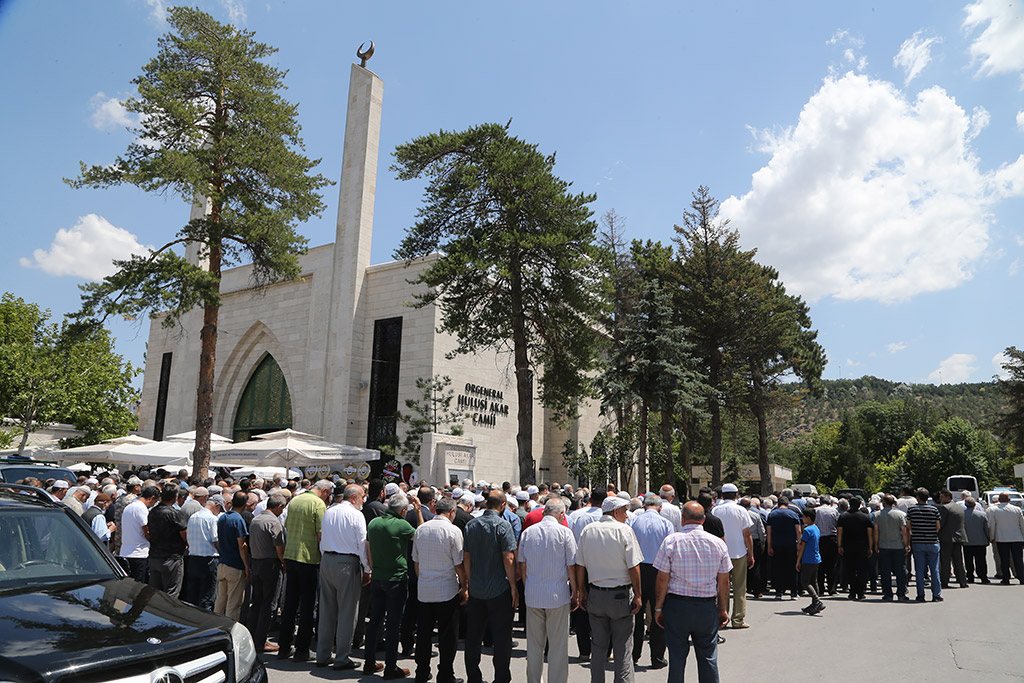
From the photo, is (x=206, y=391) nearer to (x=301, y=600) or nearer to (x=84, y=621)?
(x=301, y=600)

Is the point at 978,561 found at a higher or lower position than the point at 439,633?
lower

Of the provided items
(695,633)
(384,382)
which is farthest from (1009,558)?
(384,382)

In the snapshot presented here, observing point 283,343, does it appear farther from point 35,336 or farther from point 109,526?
point 109,526

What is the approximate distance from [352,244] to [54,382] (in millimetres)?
18865

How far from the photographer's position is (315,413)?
30.5 meters

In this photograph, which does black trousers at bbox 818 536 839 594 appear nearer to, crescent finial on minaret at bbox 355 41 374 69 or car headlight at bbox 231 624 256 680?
car headlight at bbox 231 624 256 680

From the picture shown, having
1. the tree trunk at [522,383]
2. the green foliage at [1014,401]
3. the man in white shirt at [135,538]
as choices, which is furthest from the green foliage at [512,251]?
the green foliage at [1014,401]

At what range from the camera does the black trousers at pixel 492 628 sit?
626 cm

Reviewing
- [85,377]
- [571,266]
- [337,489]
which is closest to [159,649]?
[337,489]

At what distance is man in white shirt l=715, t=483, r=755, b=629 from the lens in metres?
9.20

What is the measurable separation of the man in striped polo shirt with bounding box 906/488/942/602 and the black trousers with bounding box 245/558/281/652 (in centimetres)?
1063

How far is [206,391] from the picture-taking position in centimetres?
1845

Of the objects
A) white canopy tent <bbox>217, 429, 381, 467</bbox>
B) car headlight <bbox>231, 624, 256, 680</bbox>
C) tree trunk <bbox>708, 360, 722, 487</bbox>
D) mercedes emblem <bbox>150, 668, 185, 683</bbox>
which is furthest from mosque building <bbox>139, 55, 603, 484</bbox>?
mercedes emblem <bbox>150, 668, 185, 683</bbox>

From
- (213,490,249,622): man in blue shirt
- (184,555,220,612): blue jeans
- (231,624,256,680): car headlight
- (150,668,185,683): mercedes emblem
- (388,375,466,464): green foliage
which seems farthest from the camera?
(388,375,466,464): green foliage
